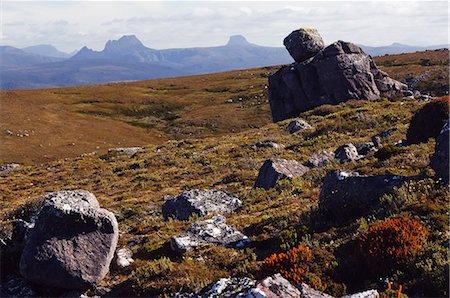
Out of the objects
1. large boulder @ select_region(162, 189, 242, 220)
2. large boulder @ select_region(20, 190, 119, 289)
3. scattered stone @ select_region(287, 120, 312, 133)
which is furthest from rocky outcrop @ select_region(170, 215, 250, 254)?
scattered stone @ select_region(287, 120, 312, 133)

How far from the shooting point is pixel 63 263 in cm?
1202

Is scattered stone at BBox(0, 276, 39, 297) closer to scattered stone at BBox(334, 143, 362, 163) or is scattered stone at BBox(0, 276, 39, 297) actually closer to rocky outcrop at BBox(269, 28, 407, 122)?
scattered stone at BBox(334, 143, 362, 163)

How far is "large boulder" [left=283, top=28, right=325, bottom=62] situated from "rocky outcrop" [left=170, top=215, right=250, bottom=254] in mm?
51713

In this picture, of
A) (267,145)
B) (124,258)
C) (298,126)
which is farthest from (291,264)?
(298,126)

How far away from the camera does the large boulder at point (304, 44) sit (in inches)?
2442

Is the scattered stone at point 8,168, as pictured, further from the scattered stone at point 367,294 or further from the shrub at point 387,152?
the scattered stone at point 367,294

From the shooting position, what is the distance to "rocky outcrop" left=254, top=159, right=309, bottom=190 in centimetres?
2209

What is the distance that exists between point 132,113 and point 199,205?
314 feet

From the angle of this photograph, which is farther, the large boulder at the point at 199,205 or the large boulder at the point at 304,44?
the large boulder at the point at 304,44

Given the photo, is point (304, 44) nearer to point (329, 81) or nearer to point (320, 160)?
point (329, 81)

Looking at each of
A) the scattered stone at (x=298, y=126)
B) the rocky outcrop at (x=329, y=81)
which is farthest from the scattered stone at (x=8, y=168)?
the rocky outcrop at (x=329, y=81)

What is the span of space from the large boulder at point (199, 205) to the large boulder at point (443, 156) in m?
9.66

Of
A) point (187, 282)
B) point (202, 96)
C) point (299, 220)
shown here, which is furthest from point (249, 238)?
point (202, 96)

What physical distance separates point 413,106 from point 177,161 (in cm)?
2760
